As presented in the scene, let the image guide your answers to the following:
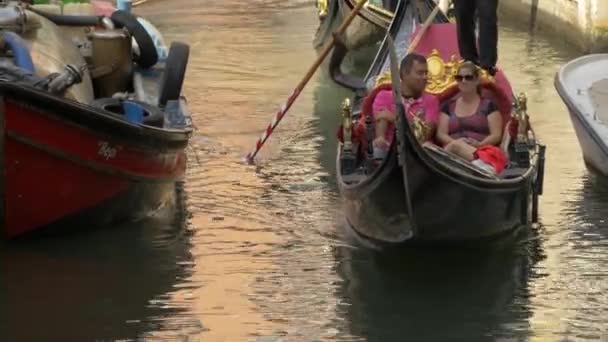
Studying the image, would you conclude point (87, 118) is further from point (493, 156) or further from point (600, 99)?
point (600, 99)

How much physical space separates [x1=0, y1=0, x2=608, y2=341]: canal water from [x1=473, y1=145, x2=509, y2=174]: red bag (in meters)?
0.37

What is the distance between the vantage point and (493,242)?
580 cm

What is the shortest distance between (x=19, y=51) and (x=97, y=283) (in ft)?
3.39

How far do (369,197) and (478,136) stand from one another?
645 millimetres

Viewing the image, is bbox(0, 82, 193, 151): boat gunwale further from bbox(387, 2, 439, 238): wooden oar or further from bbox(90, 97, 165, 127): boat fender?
bbox(387, 2, 439, 238): wooden oar

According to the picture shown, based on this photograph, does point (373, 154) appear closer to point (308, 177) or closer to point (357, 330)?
point (357, 330)

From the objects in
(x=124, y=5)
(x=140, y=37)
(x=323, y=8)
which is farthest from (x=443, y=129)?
(x=323, y=8)

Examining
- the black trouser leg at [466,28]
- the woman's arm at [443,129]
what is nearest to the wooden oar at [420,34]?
the black trouser leg at [466,28]

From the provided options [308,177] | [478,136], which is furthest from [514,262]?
[308,177]

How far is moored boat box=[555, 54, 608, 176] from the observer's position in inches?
269

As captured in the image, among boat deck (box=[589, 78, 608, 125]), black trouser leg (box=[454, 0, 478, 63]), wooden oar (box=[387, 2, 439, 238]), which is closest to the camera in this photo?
wooden oar (box=[387, 2, 439, 238])

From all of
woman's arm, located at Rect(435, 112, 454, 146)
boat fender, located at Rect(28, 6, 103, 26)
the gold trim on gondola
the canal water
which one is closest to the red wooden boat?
the canal water

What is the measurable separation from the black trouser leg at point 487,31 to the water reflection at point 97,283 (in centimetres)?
152

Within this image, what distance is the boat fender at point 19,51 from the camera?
577 cm
